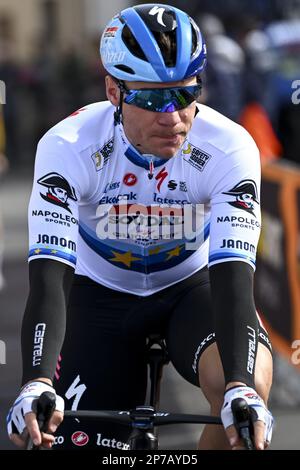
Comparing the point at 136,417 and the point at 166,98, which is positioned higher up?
the point at 166,98

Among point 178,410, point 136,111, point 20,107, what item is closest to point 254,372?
point 136,111

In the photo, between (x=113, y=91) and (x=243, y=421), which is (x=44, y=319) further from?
(x=113, y=91)

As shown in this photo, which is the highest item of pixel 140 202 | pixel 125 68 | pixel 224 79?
pixel 224 79

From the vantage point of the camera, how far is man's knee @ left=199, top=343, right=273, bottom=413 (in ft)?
12.9

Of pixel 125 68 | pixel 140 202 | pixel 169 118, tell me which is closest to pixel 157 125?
pixel 169 118

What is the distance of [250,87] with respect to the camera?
1465 centimetres

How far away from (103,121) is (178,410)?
3.48 metres

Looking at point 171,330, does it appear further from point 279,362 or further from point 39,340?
point 279,362

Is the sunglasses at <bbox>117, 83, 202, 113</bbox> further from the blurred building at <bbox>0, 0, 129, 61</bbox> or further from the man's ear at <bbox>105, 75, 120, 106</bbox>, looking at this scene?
the blurred building at <bbox>0, 0, 129, 61</bbox>

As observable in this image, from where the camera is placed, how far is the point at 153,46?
13.1 ft

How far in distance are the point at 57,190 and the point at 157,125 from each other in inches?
15.5

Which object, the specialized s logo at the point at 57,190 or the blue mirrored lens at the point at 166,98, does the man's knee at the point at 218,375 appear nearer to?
the specialized s logo at the point at 57,190

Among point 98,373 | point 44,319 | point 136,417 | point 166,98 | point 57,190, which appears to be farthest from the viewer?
point 98,373
